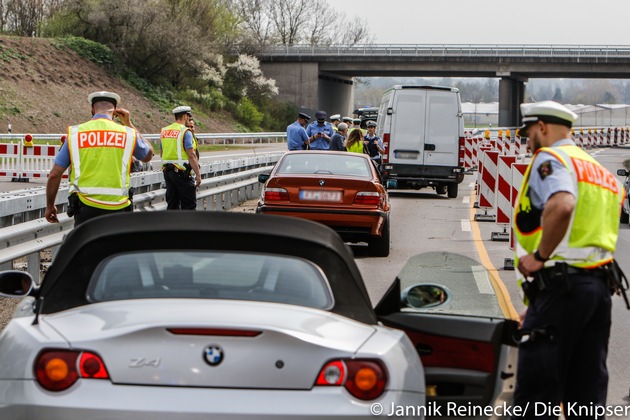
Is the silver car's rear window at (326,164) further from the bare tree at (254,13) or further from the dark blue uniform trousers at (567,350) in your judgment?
the bare tree at (254,13)

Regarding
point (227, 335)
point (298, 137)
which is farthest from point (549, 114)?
point (298, 137)

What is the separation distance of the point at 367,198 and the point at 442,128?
12.7m

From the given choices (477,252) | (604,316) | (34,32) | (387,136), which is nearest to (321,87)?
(34,32)

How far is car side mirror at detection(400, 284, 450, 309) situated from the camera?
5355 millimetres

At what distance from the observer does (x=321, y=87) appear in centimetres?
9912

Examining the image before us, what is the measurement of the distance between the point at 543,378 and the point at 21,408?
83.1 inches

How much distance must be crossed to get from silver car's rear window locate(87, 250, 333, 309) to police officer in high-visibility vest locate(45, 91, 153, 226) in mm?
4668

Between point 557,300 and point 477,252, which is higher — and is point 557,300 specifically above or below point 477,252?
above

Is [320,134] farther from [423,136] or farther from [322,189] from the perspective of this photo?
[322,189]

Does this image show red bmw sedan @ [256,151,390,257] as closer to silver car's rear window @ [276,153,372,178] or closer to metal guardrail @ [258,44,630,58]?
silver car's rear window @ [276,153,372,178]

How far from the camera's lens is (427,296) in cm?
538

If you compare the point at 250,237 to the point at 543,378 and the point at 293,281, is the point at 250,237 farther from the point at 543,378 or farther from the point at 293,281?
the point at 543,378

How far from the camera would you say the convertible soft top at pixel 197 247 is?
4824mm

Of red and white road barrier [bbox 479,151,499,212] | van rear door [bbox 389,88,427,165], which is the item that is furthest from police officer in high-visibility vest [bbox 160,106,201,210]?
van rear door [bbox 389,88,427,165]
